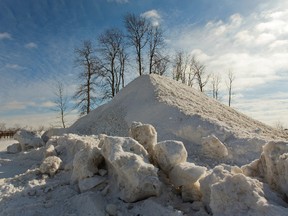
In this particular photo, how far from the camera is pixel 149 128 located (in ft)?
20.7

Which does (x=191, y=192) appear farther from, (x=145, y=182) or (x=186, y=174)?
(x=145, y=182)

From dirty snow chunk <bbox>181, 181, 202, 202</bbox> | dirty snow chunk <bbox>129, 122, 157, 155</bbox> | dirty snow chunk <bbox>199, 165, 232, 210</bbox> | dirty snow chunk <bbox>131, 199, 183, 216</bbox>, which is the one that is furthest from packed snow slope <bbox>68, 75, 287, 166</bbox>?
dirty snow chunk <bbox>131, 199, 183, 216</bbox>

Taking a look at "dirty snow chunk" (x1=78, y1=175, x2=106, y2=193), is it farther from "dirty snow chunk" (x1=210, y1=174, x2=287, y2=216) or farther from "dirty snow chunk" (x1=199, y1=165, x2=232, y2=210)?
"dirty snow chunk" (x1=210, y1=174, x2=287, y2=216)

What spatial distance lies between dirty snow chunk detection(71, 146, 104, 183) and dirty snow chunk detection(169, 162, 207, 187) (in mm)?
1309

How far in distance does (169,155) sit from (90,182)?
132cm

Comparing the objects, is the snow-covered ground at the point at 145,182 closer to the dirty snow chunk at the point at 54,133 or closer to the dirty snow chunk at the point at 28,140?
the dirty snow chunk at the point at 28,140

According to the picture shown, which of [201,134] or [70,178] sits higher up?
[201,134]

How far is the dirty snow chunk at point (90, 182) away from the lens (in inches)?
205

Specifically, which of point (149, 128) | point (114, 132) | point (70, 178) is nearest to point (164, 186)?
point (149, 128)

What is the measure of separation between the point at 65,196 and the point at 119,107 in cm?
792

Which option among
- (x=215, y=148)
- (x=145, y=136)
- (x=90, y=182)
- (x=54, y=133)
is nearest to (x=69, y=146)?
(x=145, y=136)

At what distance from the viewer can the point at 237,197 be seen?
3.80 metres

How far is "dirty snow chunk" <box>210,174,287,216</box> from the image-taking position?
3.63 meters

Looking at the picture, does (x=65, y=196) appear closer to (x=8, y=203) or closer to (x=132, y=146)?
(x=8, y=203)
